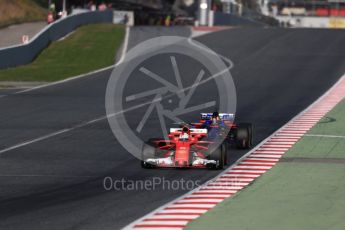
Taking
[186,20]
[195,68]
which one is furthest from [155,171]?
[186,20]

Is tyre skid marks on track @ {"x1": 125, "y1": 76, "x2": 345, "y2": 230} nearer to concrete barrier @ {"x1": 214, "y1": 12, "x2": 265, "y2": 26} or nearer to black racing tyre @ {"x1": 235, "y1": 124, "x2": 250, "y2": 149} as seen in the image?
black racing tyre @ {"x1": 235, "y1": 124, "x2": 250, "y2": 149}

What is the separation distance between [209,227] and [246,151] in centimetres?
973

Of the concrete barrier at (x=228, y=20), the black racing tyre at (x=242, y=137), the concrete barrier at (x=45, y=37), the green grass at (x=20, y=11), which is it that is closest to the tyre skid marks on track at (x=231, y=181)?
the black racing tyre at (x=242, y=137)

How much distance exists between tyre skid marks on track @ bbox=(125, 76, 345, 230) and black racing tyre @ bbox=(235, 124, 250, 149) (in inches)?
14.4

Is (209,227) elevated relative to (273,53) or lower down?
elevated

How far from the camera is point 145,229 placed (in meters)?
13.7

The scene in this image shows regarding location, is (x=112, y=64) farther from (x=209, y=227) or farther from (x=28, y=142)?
(x=209, y=227)

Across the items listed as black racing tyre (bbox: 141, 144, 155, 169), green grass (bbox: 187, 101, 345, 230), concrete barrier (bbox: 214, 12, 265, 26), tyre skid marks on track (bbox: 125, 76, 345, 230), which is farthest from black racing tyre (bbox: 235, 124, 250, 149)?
concrete barrier (bbox: 214, 12, 265, 26)

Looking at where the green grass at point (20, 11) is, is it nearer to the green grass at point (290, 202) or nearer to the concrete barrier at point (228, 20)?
the concrete barrier at point (228, 20)

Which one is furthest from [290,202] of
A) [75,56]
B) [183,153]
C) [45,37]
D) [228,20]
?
[228,20]

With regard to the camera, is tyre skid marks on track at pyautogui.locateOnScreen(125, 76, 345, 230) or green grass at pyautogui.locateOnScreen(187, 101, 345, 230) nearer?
green grass at pyautogui.locateOnScreen(187, 101, 345, 230)

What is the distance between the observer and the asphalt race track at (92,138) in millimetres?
15523

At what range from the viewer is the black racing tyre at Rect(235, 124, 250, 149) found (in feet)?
76.3

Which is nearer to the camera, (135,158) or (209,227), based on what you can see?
(209,227)
